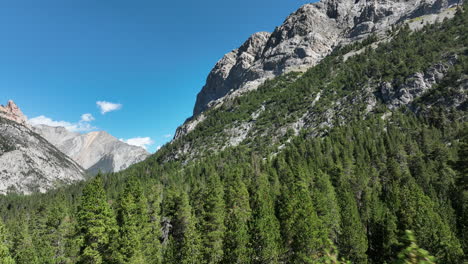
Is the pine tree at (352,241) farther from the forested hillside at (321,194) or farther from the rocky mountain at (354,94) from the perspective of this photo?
the rocky mountain at (354,94)

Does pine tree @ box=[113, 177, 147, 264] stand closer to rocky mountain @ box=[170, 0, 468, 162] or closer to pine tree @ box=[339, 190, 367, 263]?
pine tree @ box=[339, 190, 367, 263]

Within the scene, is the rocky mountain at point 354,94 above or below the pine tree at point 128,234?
above

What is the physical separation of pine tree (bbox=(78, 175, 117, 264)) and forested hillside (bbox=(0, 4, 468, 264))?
0.14m

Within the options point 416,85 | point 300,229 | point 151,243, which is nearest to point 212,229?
point 151,243

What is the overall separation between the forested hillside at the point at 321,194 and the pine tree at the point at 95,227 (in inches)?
5.6

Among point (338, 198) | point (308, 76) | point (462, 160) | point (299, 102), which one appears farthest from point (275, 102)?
point (462, 160)

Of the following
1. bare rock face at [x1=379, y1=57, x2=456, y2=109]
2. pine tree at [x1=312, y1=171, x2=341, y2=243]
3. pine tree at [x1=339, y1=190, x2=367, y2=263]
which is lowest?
pine tree at [x1=339, y1=190, x2=367, y2=263]

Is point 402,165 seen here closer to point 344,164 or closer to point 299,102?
point 344,164

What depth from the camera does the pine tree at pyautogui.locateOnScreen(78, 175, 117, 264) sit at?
29.1 m

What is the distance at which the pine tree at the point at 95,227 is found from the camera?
29.1m

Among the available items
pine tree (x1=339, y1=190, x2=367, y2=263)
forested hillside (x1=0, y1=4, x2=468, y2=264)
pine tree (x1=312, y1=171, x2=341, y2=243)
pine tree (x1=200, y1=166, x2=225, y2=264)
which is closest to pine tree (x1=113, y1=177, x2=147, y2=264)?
forested hillside (x1=0, y1=4, x2=468, y2=264)

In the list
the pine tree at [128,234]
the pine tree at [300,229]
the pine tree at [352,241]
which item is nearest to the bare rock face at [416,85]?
the pine tree at [352,241]

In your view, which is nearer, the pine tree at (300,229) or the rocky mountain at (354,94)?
the pine tree at (300,229)

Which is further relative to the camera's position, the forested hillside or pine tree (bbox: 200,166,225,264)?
pine tree (bbox: 200,166,225,264)
